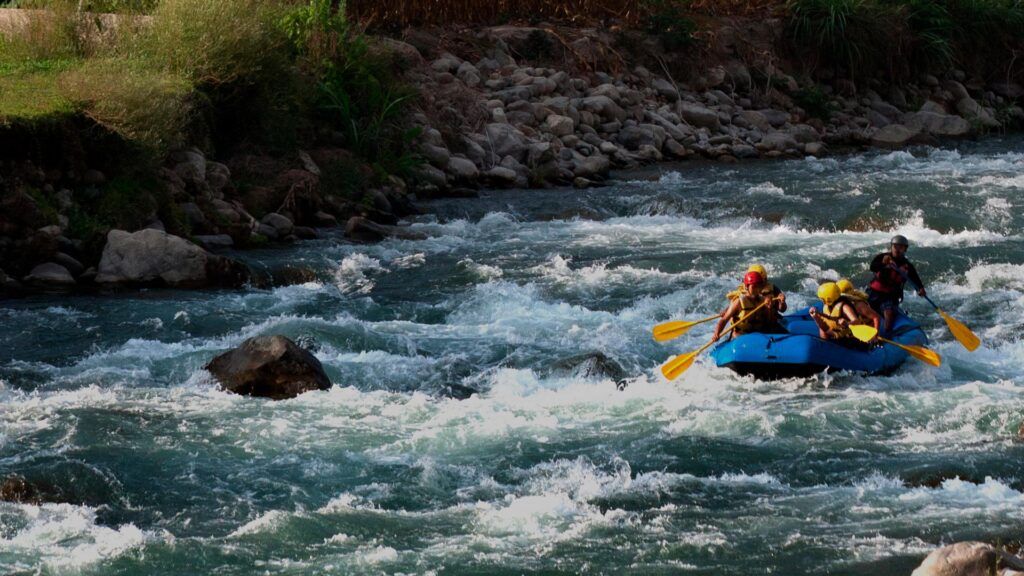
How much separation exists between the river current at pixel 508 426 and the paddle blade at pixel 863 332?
0.86 feet

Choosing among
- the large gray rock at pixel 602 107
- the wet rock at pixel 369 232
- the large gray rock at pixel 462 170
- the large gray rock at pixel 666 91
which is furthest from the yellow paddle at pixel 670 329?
the large gray rock at pixel 666 91

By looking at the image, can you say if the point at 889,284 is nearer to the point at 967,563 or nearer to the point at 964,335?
the point at 964,335

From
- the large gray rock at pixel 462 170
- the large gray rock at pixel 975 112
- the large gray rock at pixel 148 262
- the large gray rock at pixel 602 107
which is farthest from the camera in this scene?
the large gray rock at pixel 975 112

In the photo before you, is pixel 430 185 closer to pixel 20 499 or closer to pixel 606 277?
pixel 606 277

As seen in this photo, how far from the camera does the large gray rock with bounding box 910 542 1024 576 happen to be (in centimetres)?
495

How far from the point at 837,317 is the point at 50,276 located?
6.02m

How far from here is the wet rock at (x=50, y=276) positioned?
35.5 feet

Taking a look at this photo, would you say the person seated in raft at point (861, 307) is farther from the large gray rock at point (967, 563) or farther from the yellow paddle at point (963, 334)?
the large gray rock at point (967, 563)

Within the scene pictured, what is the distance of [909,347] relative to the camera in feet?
29.2

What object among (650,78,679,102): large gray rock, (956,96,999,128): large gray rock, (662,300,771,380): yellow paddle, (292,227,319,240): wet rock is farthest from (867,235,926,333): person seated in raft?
(956,96,999,128): large gray rock

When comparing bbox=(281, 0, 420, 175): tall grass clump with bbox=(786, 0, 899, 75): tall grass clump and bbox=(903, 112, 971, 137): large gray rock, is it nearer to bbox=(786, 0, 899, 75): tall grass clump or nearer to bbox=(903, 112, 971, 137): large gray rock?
bbox=(786, 0, 899, 75): tall grass clump

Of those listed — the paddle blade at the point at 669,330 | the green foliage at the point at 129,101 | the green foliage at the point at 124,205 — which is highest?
the green foliage at the point at 129,101

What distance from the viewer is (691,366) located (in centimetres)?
891

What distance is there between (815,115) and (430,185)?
741 cm
